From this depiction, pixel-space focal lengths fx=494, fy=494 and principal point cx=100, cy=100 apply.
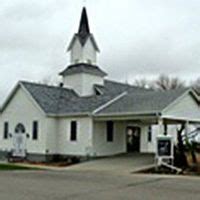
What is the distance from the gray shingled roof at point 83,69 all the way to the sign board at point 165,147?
11.1 metres

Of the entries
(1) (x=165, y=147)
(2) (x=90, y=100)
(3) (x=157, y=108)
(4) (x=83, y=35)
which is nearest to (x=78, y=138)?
(2) (x=90, y=100)

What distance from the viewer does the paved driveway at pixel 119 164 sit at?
2494 centimetres

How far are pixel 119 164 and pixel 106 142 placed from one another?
4277 mm

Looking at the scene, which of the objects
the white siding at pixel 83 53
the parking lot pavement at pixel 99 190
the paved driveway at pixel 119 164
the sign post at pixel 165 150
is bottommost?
the parking lot pavement at pixel 99 190

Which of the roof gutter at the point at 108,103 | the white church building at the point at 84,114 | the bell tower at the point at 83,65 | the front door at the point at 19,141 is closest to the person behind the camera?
the white church building at the point at 84,114

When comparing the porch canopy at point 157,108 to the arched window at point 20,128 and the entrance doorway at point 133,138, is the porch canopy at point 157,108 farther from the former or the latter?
the arched window at point 20,128

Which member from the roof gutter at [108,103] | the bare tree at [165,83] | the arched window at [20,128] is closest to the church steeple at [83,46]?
the roof gutter at [108,103]

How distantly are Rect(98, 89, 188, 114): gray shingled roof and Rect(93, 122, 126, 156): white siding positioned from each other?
1273 mm

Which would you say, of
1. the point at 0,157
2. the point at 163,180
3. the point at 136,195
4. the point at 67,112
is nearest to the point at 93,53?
the point at 67,112

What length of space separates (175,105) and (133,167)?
16.3ft

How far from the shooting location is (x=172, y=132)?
126 ft

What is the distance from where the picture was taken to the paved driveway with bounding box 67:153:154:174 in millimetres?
24938

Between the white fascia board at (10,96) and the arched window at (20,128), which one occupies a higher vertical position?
the white fascia board at (10,96)

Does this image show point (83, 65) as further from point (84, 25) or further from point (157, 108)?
point (157, 108)
